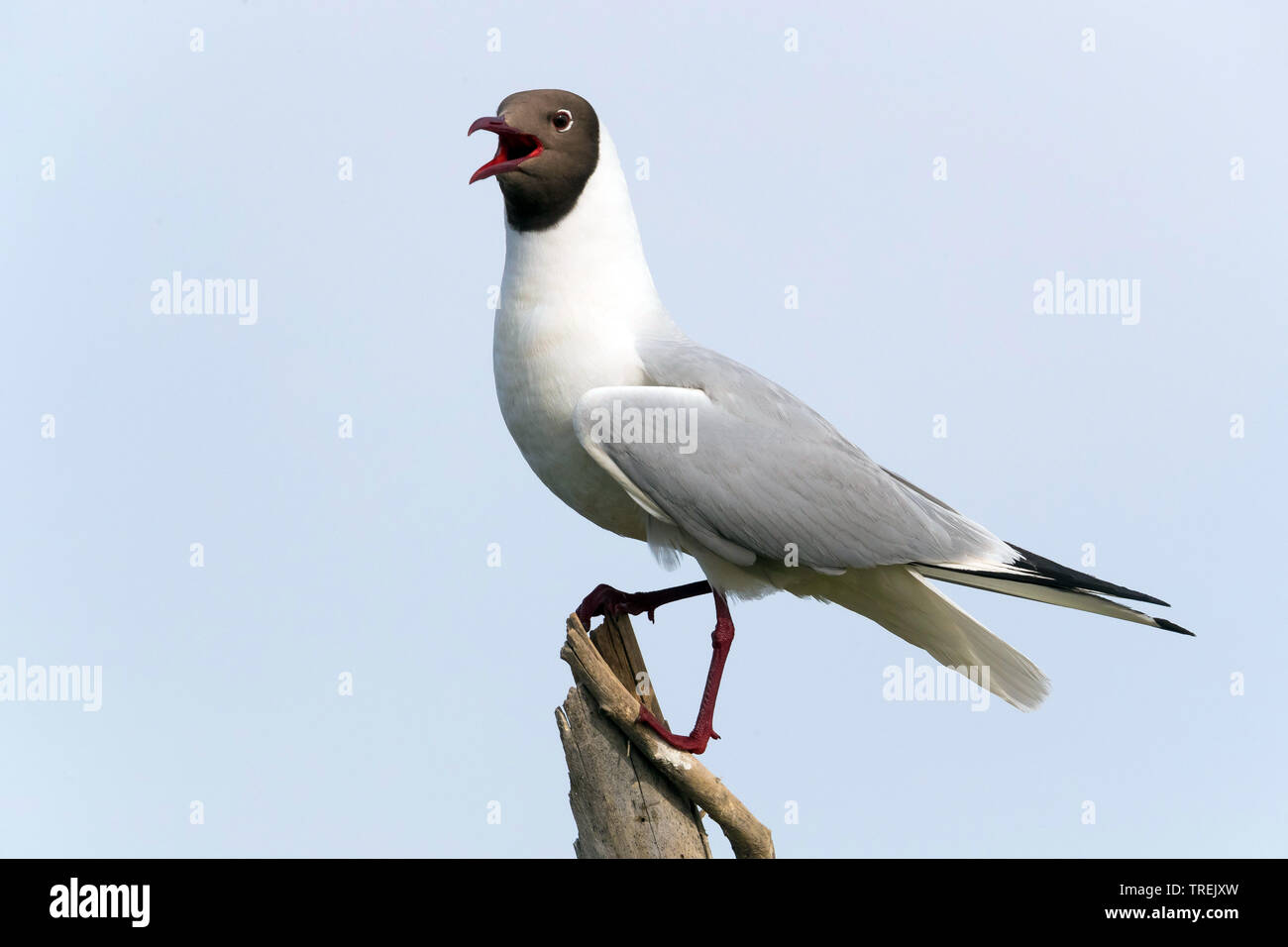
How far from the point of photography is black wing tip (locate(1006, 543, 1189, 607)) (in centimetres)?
519

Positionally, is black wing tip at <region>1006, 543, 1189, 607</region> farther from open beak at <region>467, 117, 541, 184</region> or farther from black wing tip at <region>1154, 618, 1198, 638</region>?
open beak at <region>467, 117, 541, 184</region>

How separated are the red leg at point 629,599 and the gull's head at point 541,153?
5.08 ft

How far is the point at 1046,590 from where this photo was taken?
5410mm

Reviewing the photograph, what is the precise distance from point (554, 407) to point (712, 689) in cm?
129

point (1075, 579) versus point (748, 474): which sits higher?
point (748, 474)

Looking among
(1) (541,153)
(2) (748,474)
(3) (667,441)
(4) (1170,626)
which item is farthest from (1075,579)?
(1) (541,153)

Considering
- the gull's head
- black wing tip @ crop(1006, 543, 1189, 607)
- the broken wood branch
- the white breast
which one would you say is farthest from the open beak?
black wing tip @ crop(1006, 543, 1189, 607)

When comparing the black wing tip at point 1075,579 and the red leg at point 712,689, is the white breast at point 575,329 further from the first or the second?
the black wing tip at point 1075,579

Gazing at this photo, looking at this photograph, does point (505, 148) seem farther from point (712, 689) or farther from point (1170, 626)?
point (1170, 626)

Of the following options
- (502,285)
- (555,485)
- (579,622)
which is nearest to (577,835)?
(579,622)

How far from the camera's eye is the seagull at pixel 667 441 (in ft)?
17.3

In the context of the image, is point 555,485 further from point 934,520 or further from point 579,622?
point 934,520

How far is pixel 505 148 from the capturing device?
554cm

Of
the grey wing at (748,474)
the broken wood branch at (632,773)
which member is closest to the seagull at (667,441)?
the grey wing at (748,474)
